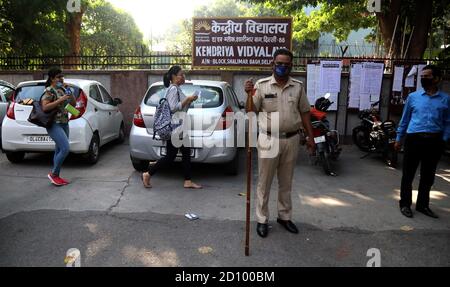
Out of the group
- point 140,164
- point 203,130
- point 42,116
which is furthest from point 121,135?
point 203,130

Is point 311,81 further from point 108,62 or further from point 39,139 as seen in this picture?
point 39,139

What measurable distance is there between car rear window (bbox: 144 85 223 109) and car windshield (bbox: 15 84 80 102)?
4.78 ft

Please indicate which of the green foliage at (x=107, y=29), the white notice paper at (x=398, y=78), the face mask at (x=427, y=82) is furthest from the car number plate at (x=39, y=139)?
the green foliage at (x=107, y=29)

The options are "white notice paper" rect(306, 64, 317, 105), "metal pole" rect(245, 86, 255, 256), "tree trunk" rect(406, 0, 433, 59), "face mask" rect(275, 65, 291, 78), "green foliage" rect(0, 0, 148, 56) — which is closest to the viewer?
"metal pole" rect(245, 86, 255, 256)

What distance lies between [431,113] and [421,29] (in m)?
6.51

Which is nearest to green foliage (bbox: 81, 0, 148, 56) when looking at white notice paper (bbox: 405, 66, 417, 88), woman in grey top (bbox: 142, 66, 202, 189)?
white notice paper (bbox: 405, 66, 417, 88)

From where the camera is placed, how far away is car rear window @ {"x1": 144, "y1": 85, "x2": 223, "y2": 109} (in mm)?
6445

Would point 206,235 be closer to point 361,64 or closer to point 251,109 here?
point 251,109

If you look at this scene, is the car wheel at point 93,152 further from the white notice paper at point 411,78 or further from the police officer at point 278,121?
the white notice paper at point 411,78

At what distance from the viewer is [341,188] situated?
20.7 ft

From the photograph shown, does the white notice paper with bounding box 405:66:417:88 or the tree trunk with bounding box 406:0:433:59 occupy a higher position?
the tree trunk with bounding box 406:0:433:59

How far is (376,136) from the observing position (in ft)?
26.7

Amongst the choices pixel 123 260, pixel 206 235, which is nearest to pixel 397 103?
pixel 206 235

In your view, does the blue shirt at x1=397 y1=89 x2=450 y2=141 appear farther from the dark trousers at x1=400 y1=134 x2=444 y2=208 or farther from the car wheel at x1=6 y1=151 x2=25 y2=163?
the car wheel at x1=6 y1=151 x2=25 y2=163
